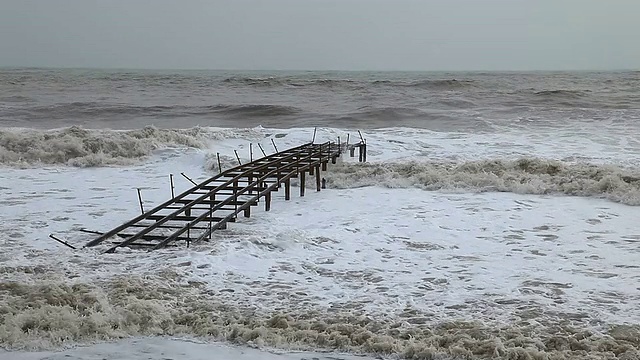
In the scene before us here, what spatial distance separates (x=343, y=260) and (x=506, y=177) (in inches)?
281

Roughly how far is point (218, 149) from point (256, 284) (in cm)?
1279

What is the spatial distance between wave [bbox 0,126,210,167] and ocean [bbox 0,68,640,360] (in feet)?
0.21

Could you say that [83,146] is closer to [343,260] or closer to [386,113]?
[343,260]

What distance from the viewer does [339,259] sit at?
8266mm

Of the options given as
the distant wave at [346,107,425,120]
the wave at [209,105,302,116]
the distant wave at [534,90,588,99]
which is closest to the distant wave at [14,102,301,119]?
the wave at [209,105,302,116]

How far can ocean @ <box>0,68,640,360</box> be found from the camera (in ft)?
18.5

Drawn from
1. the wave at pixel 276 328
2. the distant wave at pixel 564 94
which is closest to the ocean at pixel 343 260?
the wave at pixel 276 328

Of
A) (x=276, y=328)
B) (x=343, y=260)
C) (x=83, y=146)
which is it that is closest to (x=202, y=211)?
(x=343, y=260)

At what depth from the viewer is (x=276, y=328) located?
5898 millimetres

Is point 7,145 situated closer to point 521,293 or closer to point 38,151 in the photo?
point 38,151

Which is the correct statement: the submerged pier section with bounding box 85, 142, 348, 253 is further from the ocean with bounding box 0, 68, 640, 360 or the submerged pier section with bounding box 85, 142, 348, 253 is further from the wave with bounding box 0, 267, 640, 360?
the wave with bounding box 0, 267, 640, 360

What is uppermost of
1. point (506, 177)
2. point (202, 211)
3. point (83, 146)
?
point (83, 146)

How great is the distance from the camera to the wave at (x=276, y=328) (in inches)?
216

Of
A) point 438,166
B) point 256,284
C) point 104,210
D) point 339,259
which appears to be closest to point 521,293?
point 339,259
